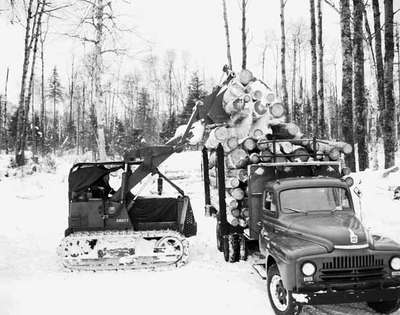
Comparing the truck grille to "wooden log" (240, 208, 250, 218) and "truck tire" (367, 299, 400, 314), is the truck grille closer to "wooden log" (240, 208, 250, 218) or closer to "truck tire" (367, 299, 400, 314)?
"truck tire" (367, 299, 400, 314)

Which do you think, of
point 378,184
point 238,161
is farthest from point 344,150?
point 378,184

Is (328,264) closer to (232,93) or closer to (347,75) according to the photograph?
(232,93)

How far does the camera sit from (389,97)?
14.3 meters

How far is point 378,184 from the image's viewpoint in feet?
40.6

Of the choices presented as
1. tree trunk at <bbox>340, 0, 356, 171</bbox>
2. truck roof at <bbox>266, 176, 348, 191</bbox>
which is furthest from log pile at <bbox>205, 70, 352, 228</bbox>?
tree trunk at <bbox>340, 0, 356, 171</bbox>

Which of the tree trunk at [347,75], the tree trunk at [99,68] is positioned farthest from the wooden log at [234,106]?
the tree trunk at [99,68]

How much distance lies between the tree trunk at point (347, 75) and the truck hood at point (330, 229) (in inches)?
320

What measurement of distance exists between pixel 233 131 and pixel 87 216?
3.83 m

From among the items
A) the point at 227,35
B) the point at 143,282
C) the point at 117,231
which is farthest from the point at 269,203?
the point at 227,35

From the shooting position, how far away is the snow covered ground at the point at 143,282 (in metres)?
6.28

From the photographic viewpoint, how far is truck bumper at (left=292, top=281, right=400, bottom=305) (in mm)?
5270

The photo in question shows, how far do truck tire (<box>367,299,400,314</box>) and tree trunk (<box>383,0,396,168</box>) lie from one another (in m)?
9.46

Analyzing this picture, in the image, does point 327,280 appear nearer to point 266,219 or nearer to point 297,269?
point 297,269

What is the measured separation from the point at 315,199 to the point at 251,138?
220 cm
